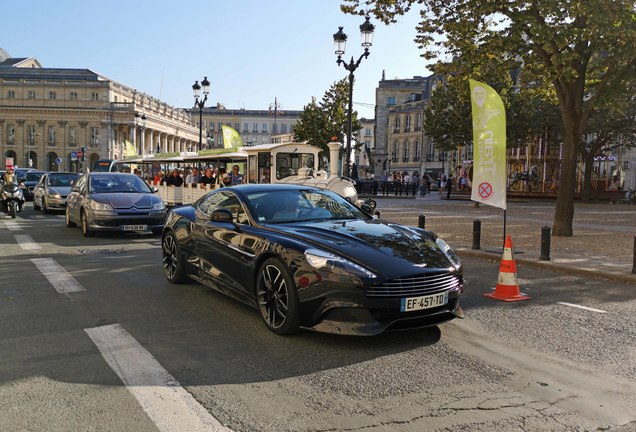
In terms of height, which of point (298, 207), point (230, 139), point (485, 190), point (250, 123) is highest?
point (250, 123)

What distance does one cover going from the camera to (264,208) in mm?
6160

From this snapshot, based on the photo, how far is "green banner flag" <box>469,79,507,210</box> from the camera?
33.9 ft

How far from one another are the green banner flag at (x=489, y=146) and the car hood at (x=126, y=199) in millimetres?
7682

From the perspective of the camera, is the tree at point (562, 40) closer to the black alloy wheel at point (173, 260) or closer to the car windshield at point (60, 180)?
the black alloy wheel at point (173, 260)

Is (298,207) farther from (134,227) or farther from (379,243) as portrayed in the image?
(134,227)

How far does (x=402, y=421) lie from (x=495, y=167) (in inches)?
310

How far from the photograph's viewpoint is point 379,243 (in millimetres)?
5172

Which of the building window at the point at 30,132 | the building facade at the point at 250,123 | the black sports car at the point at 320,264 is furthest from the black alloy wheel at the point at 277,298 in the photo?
the building facade at the point at 250,123

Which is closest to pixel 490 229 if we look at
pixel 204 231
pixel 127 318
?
pixel 204 231

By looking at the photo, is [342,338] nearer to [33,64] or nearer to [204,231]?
[204,231]

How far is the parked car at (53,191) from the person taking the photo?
19.8 meters

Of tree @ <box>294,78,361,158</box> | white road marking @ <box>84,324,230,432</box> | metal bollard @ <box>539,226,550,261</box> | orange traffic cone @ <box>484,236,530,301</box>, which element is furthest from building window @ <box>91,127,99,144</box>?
white road marking @ <box>84,324,230,432</box>

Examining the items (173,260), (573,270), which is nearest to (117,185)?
(173,260)

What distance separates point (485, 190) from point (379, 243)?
6.06m
